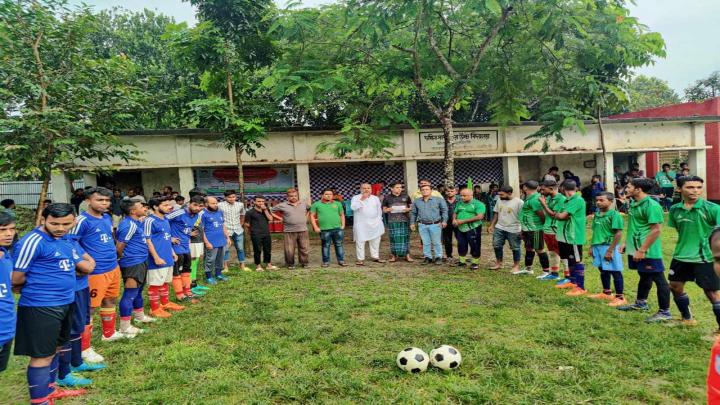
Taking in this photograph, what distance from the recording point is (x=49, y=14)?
760 cm

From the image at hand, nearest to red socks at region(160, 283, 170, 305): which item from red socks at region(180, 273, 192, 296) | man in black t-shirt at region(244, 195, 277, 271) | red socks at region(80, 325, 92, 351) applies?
red socks at region(180, 273, 192, 296)

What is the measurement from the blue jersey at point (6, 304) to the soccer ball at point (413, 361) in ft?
9.08

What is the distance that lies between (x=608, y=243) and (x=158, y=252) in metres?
5.52

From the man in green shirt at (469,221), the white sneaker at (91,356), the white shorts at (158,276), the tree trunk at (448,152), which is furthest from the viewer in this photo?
the tree trunk at (448,152)

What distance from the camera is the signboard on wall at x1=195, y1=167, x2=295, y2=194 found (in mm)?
14250

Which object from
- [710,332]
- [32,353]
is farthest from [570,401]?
[32,353]

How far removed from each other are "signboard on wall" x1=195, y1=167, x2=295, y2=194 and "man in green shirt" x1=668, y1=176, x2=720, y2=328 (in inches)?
455

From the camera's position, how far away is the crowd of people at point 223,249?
3215mm

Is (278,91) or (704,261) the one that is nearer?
(704,261)

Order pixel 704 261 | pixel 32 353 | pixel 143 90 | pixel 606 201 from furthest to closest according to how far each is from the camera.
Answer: pixel 143 90
pixel 606 201
pixel 704 261
pixel 32 353

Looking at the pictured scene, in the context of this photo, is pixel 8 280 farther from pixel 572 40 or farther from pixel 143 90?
pixel 572 40

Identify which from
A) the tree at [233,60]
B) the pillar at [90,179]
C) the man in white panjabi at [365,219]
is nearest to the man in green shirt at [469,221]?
the man in white panjabi at [365,219]

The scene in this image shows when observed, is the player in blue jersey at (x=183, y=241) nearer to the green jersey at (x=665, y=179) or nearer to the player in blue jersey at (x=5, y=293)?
A: the player in blue jersey at (x=5, y=293)

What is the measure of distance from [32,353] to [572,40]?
33.8ft
